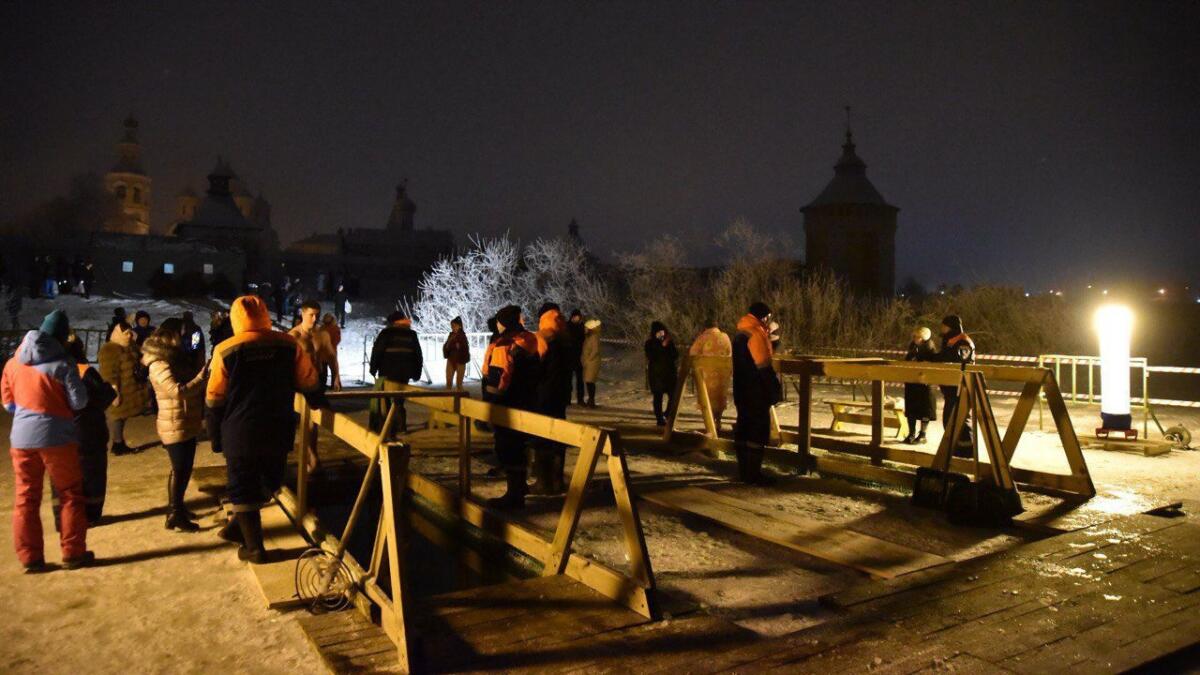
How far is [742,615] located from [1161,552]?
10.3 feet

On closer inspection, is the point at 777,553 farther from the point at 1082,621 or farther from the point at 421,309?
the point at 421,309

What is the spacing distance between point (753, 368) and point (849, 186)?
54.2m

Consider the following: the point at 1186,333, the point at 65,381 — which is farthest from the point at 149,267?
the point at 1186,333

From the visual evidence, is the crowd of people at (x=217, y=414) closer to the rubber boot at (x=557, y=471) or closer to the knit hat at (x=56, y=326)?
the knit hat at (x=56, y=326)

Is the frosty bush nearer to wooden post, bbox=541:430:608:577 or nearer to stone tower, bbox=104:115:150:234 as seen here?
wooden post, bbox=541:430:608:577

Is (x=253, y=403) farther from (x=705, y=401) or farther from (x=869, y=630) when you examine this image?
(x=705, y=401)

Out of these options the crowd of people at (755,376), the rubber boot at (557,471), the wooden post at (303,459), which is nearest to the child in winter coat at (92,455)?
the wooden post at (303,459)

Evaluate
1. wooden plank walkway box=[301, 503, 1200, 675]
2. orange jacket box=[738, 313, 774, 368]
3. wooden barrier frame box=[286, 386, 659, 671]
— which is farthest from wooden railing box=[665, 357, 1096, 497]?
wooden barrier frame box=[286, 386, 659, 671]

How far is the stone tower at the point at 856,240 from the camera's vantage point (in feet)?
181

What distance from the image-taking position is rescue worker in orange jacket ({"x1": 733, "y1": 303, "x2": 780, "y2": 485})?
7.90 metres

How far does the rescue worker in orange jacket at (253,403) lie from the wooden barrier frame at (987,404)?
17.1ft

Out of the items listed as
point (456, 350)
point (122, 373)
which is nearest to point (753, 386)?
point (122, 373)

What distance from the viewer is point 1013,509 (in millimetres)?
6516

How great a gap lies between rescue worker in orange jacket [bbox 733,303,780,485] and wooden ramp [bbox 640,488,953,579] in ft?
2.37
